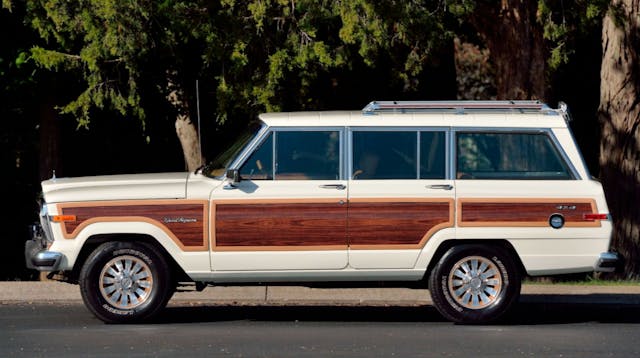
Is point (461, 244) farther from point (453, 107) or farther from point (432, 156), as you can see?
point (453, 107)

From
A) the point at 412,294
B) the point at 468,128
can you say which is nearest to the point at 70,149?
the point at 412,294

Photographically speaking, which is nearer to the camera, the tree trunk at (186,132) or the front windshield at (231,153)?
the front windshield at (231,153)

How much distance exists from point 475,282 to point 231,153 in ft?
7.81

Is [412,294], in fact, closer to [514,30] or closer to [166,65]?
[514,30]

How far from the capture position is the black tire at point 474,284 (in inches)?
474

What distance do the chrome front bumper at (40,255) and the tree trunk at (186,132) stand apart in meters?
9.41

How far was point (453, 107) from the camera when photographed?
40.2 feet

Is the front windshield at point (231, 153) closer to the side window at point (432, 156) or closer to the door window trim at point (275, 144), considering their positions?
the door window trim at point (275, 144)

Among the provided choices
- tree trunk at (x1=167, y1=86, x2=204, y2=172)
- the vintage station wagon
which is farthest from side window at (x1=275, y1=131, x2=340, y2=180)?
tree trunk at (x1=167, y1=86, x2=204, y2=172)

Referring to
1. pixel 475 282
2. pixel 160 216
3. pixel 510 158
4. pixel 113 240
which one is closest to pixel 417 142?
pixel 510 158

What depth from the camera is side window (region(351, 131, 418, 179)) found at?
12070mm

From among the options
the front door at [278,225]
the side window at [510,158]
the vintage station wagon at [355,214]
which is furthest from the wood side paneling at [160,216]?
the side window at [510,158]

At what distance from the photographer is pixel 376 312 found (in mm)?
13211

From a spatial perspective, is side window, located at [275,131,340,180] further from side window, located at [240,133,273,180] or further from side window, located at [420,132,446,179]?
side window, located at [420,132,446,179]
